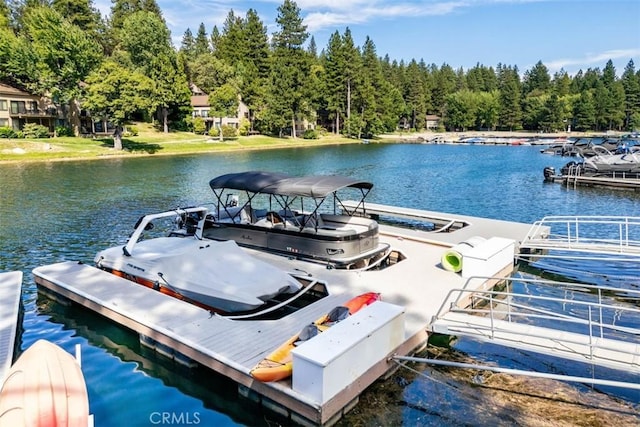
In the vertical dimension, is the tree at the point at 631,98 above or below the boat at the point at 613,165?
above

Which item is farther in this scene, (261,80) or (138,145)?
(261,80)

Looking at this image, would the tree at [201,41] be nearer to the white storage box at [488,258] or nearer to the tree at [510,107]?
the tree at [510,107]

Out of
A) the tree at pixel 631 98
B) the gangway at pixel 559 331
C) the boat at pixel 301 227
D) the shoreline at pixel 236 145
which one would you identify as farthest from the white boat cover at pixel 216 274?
the tree at pixel 631 98

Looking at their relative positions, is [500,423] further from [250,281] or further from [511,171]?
[511,171]

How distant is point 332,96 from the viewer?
91.3 m

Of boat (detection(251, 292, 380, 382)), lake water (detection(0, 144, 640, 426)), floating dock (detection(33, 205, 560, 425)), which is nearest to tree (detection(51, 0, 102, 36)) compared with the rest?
lake water (detection(0, 144, 640, 426))

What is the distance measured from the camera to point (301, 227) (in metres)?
14.2

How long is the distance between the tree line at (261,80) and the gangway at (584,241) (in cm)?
4976

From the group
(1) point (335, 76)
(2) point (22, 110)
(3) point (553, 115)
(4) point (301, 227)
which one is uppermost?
(1) point (335, 76)

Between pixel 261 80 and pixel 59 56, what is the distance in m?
36.7

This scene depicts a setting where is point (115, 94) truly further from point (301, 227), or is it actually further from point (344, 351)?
point (344, 351)

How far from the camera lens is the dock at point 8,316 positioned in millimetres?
8518

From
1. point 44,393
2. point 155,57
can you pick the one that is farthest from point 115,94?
point 44,393

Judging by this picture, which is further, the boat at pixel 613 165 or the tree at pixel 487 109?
the tree at pixel 487 109
